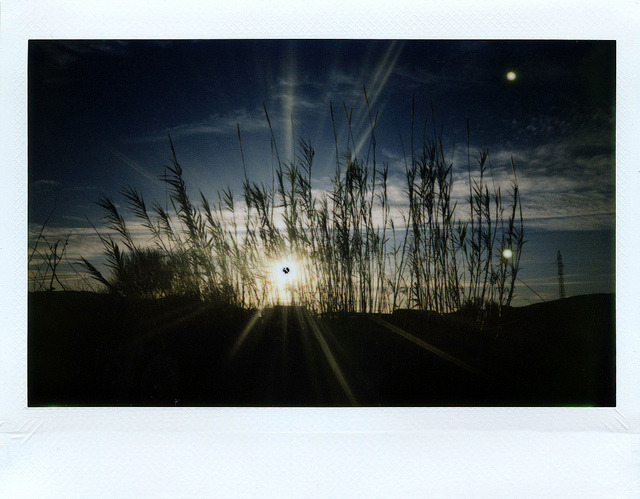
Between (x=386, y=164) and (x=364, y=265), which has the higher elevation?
(x=386, y=164)

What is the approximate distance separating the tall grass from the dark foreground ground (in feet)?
0.41

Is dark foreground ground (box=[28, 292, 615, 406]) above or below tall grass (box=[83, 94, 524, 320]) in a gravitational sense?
below

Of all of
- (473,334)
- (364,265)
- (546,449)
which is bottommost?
(546,449)

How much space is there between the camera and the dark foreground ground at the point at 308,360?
5.40 feet

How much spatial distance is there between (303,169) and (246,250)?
0.44 metres

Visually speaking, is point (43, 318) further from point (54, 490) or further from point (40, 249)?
point (54, 490)

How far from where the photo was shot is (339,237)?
5.65 feet

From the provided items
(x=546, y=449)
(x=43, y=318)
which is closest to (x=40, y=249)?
(x=43, y=318)

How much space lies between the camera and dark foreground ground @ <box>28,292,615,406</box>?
1.64 metres

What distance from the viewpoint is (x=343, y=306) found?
171cm

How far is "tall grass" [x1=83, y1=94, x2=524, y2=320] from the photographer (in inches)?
65.7

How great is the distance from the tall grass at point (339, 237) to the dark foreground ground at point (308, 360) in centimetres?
13

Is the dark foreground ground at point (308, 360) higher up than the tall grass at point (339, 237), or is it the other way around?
the tall grass at point (339, 237)

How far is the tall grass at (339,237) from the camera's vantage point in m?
1.67
